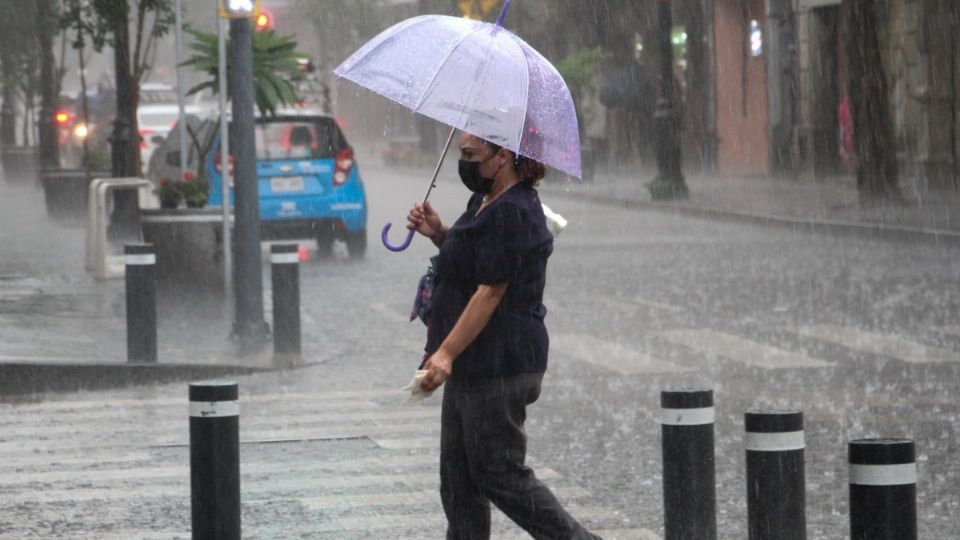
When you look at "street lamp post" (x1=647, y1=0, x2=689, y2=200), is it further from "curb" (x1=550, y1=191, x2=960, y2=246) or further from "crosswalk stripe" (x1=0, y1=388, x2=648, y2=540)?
"crosswalk stripe" (x1=0, y1=388, x2=648, y2=540)

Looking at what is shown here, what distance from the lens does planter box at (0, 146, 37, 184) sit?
44.8 meters

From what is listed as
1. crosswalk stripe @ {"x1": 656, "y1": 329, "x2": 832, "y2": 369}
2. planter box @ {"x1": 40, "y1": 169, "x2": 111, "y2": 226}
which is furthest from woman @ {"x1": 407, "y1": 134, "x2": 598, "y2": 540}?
planter box @ {"x1": 40, "y1": 169, "x2": 111, "y2": 226}

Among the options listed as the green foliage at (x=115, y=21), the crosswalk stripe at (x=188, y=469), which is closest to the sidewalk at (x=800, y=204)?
the green foliage at (x=115, y=21)

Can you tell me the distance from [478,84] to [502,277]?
0.61m

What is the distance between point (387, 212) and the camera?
99.8 ft

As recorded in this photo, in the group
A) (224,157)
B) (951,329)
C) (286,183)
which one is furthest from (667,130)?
(951,329)

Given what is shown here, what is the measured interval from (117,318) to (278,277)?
101 inches

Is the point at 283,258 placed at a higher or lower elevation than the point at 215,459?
higher

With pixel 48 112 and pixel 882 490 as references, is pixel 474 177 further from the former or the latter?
pixel 48 112

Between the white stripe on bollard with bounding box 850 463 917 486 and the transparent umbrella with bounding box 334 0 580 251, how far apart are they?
58.7 inches

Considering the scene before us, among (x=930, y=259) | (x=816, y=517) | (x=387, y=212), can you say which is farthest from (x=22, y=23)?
(x=816, y=517)

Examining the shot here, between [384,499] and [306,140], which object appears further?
[306,140]

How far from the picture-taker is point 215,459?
5973 mm

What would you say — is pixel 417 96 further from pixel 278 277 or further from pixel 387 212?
pixel 387 212
